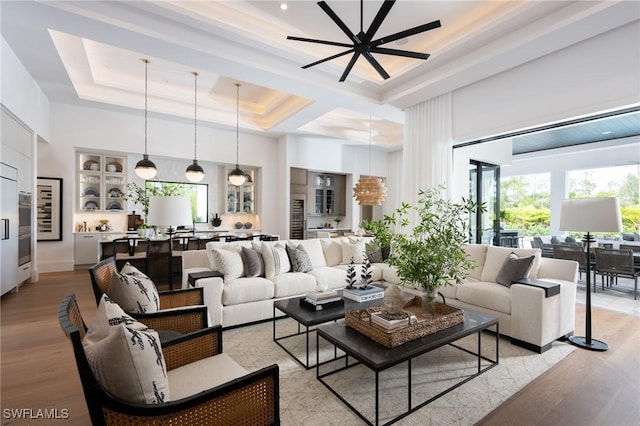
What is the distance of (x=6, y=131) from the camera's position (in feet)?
14.1

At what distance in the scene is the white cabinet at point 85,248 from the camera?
21.6 feet

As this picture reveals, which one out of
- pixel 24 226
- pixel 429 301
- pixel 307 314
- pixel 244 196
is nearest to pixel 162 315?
pixel 307 314

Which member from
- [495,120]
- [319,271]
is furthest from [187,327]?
[495,120]

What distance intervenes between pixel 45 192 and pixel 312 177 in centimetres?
620

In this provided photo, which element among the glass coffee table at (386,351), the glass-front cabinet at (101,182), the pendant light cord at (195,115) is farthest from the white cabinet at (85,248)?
the glass coffee table at (386,351)

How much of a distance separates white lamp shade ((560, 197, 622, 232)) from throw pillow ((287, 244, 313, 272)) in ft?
9.76

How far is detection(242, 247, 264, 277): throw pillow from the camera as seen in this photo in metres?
3.88

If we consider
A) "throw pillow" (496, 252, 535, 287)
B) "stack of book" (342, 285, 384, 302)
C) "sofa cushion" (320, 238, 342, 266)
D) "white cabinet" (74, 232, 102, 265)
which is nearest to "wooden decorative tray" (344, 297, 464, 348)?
"stack of book" (342, 285, 384, 302)

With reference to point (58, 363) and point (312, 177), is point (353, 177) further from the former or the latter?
point (58, 363)

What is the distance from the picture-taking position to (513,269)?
135 inches

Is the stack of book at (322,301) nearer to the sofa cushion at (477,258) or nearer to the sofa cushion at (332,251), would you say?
the sofa cushion at (332,251)

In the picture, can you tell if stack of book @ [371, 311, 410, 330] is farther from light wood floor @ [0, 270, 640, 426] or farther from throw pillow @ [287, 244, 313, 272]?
throw pillow @ [287, 244, 313, 272]

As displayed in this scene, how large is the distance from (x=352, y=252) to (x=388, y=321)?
9.14 ft

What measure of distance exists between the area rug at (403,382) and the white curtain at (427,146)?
9.73 feet
